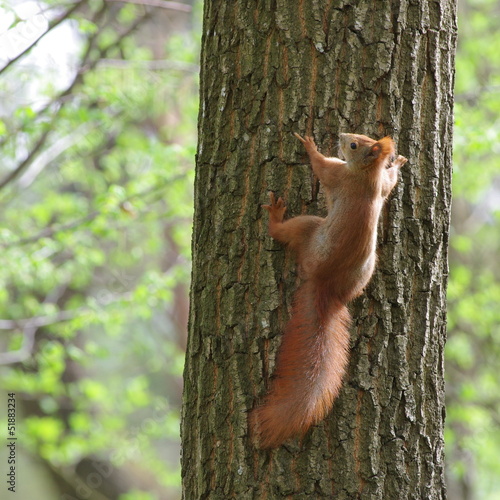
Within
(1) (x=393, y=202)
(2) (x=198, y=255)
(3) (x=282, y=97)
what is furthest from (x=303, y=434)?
(3) (x=282, y=97)

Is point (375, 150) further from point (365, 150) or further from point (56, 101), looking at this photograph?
point (56, 101)

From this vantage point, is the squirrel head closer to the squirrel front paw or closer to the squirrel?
the squirrel

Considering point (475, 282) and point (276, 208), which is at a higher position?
point (475, 282)

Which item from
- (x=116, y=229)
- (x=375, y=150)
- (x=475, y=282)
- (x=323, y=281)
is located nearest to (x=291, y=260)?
(x=323, y=281)

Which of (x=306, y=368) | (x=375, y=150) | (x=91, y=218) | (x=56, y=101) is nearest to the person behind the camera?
(x=306, y=368)

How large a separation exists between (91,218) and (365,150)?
2.84 metres

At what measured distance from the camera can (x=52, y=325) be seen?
5.52 meters

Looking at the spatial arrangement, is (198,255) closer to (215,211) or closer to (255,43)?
(215,211)

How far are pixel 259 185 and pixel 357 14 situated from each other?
63 centimetres

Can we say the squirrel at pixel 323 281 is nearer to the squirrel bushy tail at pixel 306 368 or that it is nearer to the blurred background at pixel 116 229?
the squirrel bushy tail at pixel 306 368

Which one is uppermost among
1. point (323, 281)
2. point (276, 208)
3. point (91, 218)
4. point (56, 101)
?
point (56, 101)

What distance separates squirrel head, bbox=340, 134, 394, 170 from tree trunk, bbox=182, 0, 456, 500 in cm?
4

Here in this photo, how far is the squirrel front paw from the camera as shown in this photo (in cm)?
198

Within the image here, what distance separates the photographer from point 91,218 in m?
4.46
